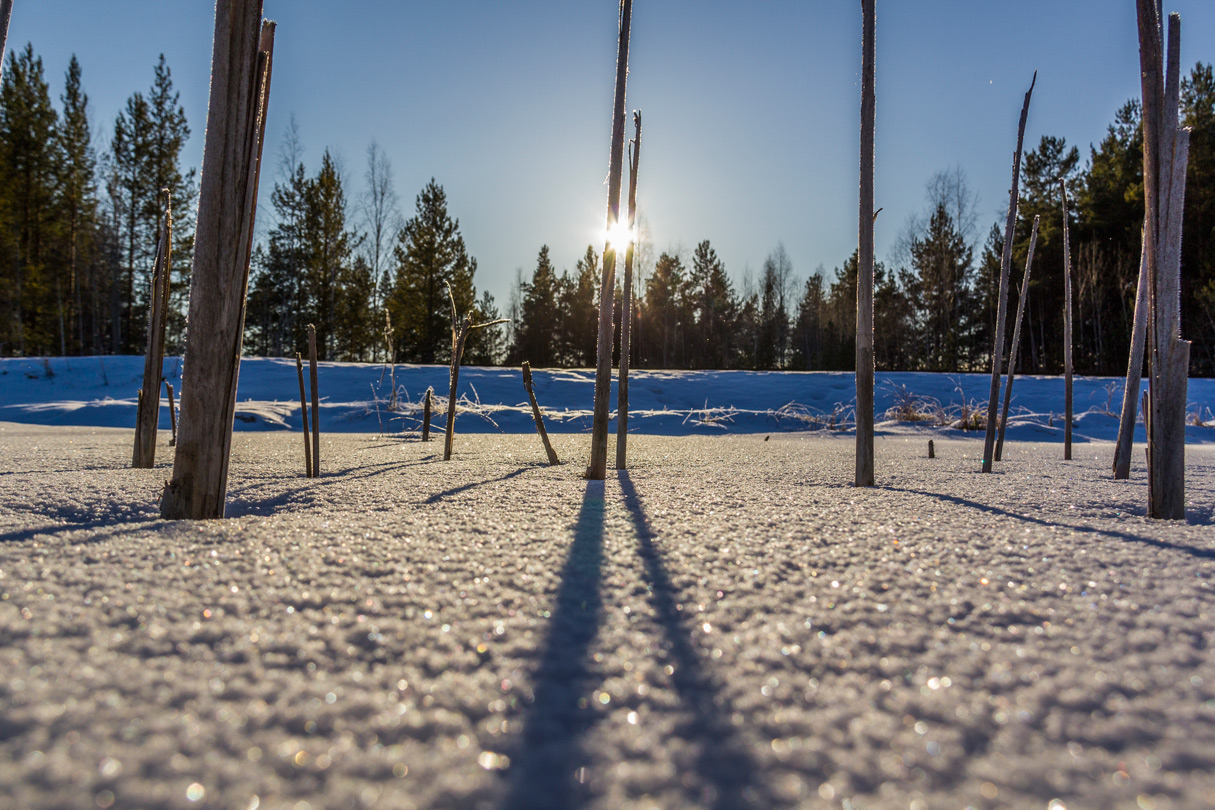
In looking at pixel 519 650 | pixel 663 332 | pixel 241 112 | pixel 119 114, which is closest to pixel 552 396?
pixel 241 112

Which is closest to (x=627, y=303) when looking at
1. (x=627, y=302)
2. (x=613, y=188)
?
(x=627, y=302)

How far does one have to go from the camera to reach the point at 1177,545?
114 cm

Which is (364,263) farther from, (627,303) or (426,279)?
(627,303)

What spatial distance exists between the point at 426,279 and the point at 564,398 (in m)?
16.0

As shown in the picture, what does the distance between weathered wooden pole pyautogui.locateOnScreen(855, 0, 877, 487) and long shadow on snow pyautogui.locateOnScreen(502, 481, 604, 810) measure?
1512 millimetres

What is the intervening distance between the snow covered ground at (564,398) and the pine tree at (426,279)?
491 inches

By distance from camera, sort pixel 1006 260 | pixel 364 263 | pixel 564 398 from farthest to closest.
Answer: pixel 364 263
pixel 564 398
pixel 1006 260

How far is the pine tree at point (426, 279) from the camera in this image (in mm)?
21672

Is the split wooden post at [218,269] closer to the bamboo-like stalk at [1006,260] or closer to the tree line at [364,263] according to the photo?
the bamboo-like stalk at [1006,260]

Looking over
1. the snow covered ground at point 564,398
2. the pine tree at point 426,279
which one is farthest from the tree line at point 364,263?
the snow covered ground at point 564,398

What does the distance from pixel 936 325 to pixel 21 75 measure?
3275 cm

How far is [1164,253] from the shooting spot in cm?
147

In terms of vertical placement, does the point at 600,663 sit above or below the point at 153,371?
below

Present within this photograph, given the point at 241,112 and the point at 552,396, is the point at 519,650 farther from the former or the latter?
the point at 552,396
